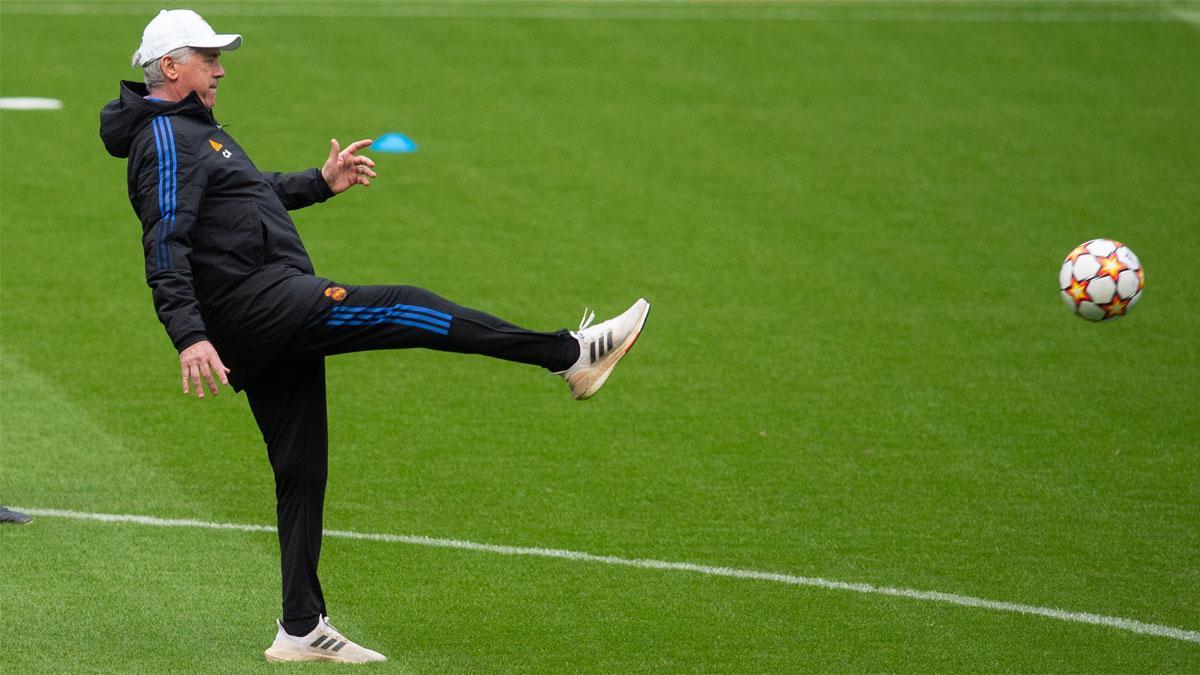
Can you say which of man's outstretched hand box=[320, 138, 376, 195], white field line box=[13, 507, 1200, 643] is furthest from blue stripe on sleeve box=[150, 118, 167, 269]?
white field line box=[13, 507, 1200, 643]

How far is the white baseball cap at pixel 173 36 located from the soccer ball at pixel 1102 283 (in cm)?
552

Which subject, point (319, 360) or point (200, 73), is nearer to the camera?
point (200, 73)

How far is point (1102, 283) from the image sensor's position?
10484 millimetres

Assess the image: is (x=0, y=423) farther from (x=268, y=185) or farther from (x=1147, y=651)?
(x=1147, y=651)

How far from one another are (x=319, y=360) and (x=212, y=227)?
2.46ft

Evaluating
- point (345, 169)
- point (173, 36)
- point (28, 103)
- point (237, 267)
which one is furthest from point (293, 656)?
point (28, 103)

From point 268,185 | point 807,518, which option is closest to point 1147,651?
point 807,518

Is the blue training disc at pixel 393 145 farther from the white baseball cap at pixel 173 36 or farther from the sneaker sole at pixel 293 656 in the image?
the sneaker sole at pixel 293 656

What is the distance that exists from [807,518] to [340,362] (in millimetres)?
4316

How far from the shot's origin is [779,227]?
1598 centimetres

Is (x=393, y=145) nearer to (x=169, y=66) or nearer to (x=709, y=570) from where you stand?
(x=709, y=570)

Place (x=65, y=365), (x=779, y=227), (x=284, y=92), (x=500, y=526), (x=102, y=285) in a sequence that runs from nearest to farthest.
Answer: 1. (x=500, y=526)
2. (x=65, y=365)
3. (x=102, y=285)
4. (x=779, y=227)
5. (x=284, y=92)

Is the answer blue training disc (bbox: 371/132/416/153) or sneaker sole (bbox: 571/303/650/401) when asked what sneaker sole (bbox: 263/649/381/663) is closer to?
sneaker sole (bbox: 571/303/650/401)

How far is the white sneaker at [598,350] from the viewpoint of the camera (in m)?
7.18
